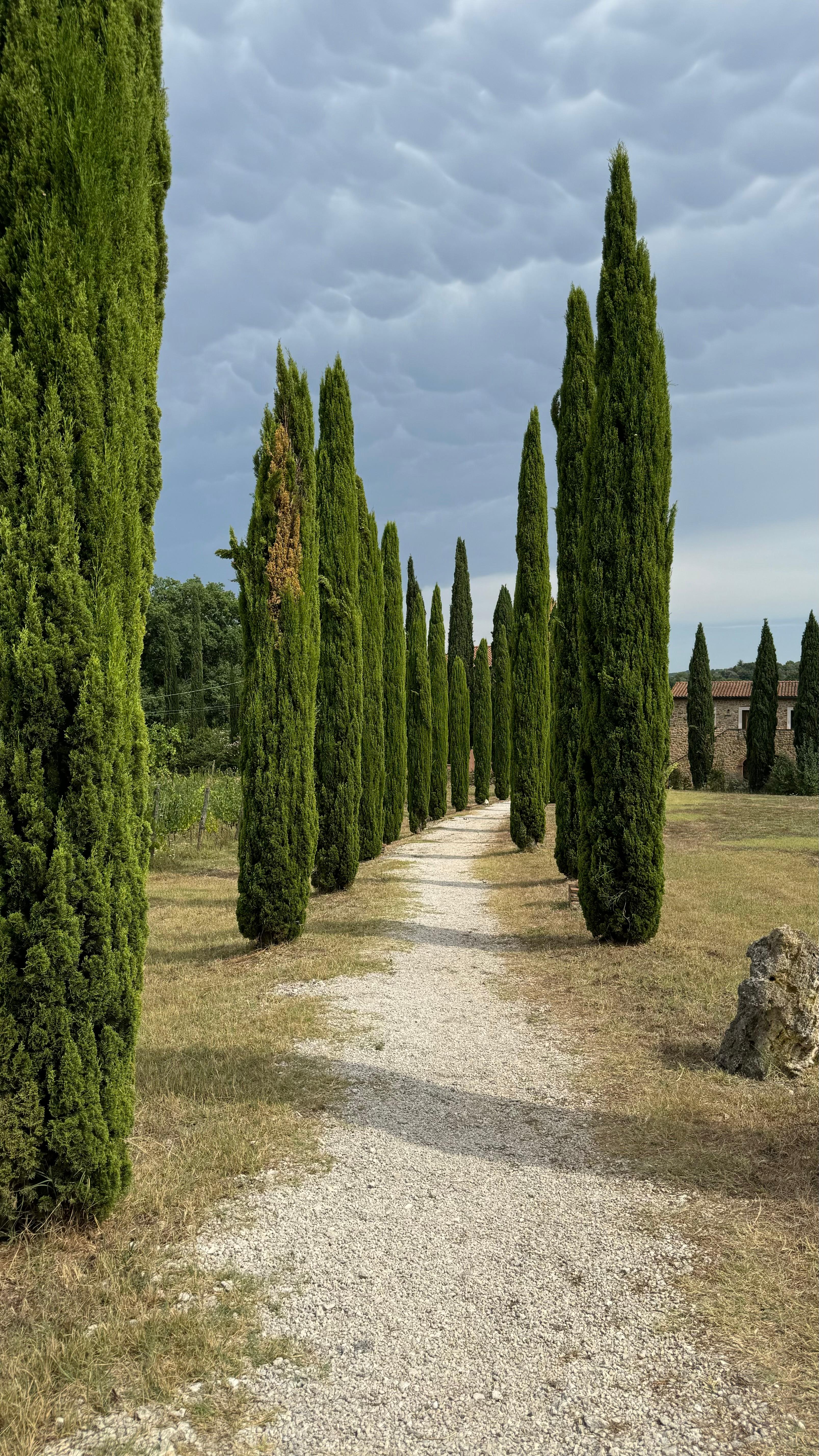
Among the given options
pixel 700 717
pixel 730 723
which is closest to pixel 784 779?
pixel 700 717

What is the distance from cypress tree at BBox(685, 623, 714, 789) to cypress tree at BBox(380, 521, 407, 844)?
20336mm

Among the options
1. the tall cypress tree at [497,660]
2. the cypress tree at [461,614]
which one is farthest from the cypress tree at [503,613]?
the cypress tree at [461,614]

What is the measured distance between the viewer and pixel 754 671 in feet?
114

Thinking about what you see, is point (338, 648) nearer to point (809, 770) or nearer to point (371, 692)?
point (371, 692)

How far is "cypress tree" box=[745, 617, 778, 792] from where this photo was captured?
34281 mm

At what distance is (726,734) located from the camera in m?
40.2

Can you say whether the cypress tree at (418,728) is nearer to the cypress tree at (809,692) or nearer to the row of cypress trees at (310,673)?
the row of cypress trees at (310,673)

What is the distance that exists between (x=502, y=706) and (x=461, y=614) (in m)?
13.7

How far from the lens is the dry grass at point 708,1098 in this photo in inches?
103

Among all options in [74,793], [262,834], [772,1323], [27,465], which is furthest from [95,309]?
[262,834]

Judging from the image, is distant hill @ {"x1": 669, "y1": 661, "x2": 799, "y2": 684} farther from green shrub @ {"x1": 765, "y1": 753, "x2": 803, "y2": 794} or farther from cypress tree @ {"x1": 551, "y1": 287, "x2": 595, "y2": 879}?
cypress tree @ {"x1": 551, "y1": 287, "x2": 595, "y2": 879}

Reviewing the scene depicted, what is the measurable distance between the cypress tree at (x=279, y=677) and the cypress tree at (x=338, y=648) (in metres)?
2.33

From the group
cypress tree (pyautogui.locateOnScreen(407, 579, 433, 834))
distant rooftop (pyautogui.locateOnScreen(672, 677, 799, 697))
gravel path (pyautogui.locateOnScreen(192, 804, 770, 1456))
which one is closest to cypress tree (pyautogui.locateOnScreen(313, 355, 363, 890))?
gravel path (pyautogui.locateOnScreen(192, 804, 770, 1456))

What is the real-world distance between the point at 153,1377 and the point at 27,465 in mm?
3178
